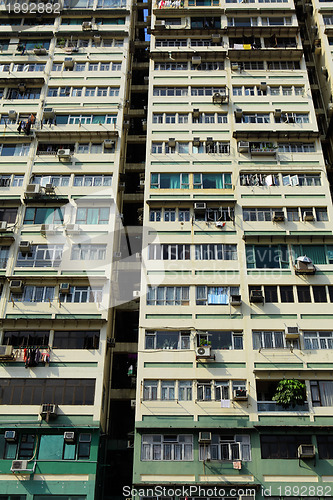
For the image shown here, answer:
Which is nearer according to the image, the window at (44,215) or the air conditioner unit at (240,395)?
the air conditioner unit at (240,395)

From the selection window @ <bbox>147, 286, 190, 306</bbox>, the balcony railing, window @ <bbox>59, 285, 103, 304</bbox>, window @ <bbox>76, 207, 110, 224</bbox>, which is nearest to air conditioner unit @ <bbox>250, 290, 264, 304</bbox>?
window @ <bbox>147, 286, 190, 306</bbox>

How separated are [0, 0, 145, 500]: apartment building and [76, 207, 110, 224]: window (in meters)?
0.05

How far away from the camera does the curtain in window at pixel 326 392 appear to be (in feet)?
76.1

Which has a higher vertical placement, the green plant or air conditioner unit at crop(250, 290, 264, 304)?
air conditioner unit at crop(250, 290, 264, 304)

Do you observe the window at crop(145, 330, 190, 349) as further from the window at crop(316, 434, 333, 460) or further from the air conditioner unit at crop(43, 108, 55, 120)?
the air conditioner unit at crop(43, 108, 55, 120)

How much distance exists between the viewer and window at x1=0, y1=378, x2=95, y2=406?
77.5 ft

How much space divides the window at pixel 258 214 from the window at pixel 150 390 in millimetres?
9792

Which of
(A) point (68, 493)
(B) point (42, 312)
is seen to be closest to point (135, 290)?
(B) point (42, 312)

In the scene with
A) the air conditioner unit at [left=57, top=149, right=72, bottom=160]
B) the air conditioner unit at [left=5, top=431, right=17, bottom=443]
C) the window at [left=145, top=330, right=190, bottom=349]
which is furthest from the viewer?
the air conditioner unit at [left=57, top=149, right=72, bottom=160]

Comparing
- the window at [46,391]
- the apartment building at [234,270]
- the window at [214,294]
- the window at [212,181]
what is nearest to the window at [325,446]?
the apartment building at [234,270]

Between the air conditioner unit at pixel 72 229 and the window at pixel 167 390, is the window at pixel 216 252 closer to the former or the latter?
the air conditioner unit at pixel 72 229

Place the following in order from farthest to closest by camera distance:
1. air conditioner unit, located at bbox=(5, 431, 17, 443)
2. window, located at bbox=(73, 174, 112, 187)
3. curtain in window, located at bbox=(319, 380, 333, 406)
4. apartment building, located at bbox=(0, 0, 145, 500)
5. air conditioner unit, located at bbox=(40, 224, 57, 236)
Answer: window, located at bbox=(73, 174, 112, 187) → air conditioner unit, located at bbox=(40, 224, 57, 236) → curtain in window, located at bbox=(319, 380, 333, 406) → apartment building, located at bbox=(0, 0, 145, 500) → air conditioner unit, located at bbox=(5, 431, 17, 443)

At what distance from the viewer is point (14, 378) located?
24141 millimetres

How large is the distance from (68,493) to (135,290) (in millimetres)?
9933
